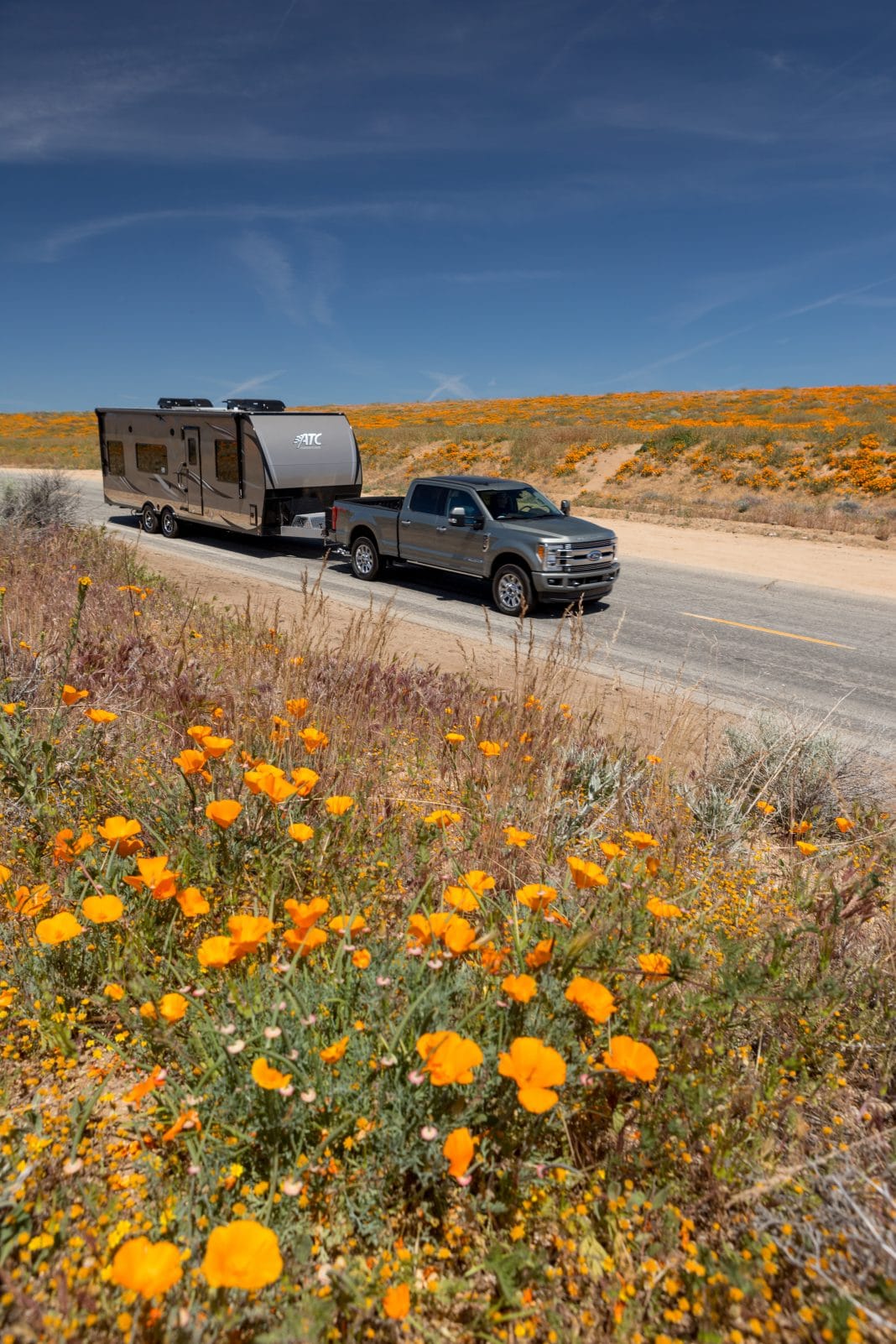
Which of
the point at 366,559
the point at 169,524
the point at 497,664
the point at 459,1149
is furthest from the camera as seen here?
the point at 169,524

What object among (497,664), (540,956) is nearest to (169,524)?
(497,664)

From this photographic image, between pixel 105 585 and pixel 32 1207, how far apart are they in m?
7.07

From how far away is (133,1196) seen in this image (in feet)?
5.56

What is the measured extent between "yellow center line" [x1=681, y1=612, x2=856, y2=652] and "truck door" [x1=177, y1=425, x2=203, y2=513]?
10.8 meters

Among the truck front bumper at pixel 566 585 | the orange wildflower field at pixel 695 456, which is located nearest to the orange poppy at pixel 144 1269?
the truck front bumper at pixel 566 585

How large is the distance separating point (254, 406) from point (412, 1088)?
15.7 m

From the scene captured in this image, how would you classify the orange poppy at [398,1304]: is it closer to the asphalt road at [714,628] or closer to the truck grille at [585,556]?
the asphalt road at [714,628]

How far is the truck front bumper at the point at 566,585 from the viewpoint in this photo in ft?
32.9

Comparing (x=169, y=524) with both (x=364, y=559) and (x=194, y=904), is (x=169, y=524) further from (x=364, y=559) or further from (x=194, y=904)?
(x=194, y=904)

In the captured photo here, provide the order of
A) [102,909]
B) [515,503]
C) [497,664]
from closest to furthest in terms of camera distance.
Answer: [102,909], [497,664], [515,503]

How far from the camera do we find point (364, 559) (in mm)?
13102

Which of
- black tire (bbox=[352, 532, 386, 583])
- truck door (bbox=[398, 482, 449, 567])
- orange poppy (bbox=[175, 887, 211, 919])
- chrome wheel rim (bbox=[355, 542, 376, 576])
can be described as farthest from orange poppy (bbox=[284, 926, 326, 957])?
chrome wheel rim (bbox=[355, 542, 376, 576])

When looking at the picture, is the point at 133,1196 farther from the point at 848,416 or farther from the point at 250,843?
the point at 848,416

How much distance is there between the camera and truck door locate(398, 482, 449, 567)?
11508 millimetres
